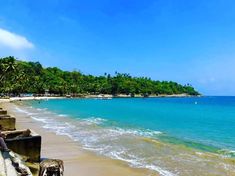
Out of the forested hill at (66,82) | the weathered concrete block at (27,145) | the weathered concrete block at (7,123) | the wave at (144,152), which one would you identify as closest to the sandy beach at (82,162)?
the wave at (144,152)

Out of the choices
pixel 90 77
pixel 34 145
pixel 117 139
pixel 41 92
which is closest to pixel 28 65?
pixel 41 92

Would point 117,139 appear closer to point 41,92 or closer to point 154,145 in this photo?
point 154,145

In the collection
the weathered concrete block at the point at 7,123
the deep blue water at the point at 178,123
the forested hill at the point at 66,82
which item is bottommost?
the deep blue water at the point at 178,123

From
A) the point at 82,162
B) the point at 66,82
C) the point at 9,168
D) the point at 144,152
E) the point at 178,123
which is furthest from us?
the point at 66,82

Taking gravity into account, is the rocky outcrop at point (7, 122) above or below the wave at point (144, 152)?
above

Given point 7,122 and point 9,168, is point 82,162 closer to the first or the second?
point 7,122

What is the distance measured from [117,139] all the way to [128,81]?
168047 mm

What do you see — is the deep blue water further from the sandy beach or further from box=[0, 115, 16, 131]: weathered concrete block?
box=[0, 115, 16, 131]: weathered concrete block

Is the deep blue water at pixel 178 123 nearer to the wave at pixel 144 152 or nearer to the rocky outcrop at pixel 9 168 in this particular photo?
the wave at pixel 144 152

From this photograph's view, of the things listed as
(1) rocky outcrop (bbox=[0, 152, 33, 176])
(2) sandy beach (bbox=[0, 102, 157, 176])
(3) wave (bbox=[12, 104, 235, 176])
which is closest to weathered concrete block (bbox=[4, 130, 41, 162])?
(2) sandy beach (bbox=[0, 102, 157, 176])

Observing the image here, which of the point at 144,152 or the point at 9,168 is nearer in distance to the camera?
the point at 9,168

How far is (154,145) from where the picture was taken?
22266 mm

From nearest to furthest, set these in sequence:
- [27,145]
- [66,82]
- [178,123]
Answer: [27,145]
[178,123]
[66,82]

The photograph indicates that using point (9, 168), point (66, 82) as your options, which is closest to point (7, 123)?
point (9, 168)
